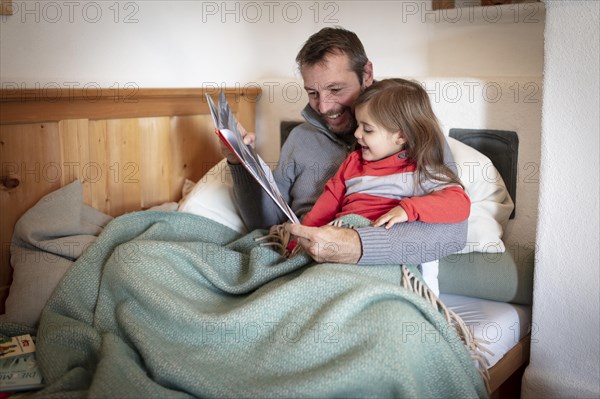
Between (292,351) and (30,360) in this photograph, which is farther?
(30,360)

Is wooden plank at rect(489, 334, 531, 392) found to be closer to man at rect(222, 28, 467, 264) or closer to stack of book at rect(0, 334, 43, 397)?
man at rect(222, 28, 467, 264)

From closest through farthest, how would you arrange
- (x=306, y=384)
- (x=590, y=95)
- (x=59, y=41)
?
(x=306, y=384)
(x=590, y=95)
(x=59, y=41)

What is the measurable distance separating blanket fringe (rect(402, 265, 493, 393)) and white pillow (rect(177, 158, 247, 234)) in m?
0.59

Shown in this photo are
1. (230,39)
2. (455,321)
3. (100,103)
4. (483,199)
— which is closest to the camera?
(455,321)

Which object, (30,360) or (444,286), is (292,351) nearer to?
(30,360)

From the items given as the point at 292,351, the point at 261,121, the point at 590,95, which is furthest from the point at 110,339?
the point at 261,121

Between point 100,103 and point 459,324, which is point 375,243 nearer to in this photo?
point 459,324

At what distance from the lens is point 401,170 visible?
161 centimetres

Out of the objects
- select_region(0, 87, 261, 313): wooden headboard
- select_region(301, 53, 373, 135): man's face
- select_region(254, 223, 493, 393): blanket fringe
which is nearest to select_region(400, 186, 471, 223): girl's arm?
select_region(254, 223, 493, 393): blanket fringe

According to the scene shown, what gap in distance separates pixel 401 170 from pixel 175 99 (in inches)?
36.6

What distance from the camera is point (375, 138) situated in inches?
62.9

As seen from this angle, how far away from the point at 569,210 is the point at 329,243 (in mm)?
549

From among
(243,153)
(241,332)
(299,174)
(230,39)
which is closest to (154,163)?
(299,174)

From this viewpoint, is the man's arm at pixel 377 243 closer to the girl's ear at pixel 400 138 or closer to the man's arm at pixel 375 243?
the man's arm at pixel 375 243
